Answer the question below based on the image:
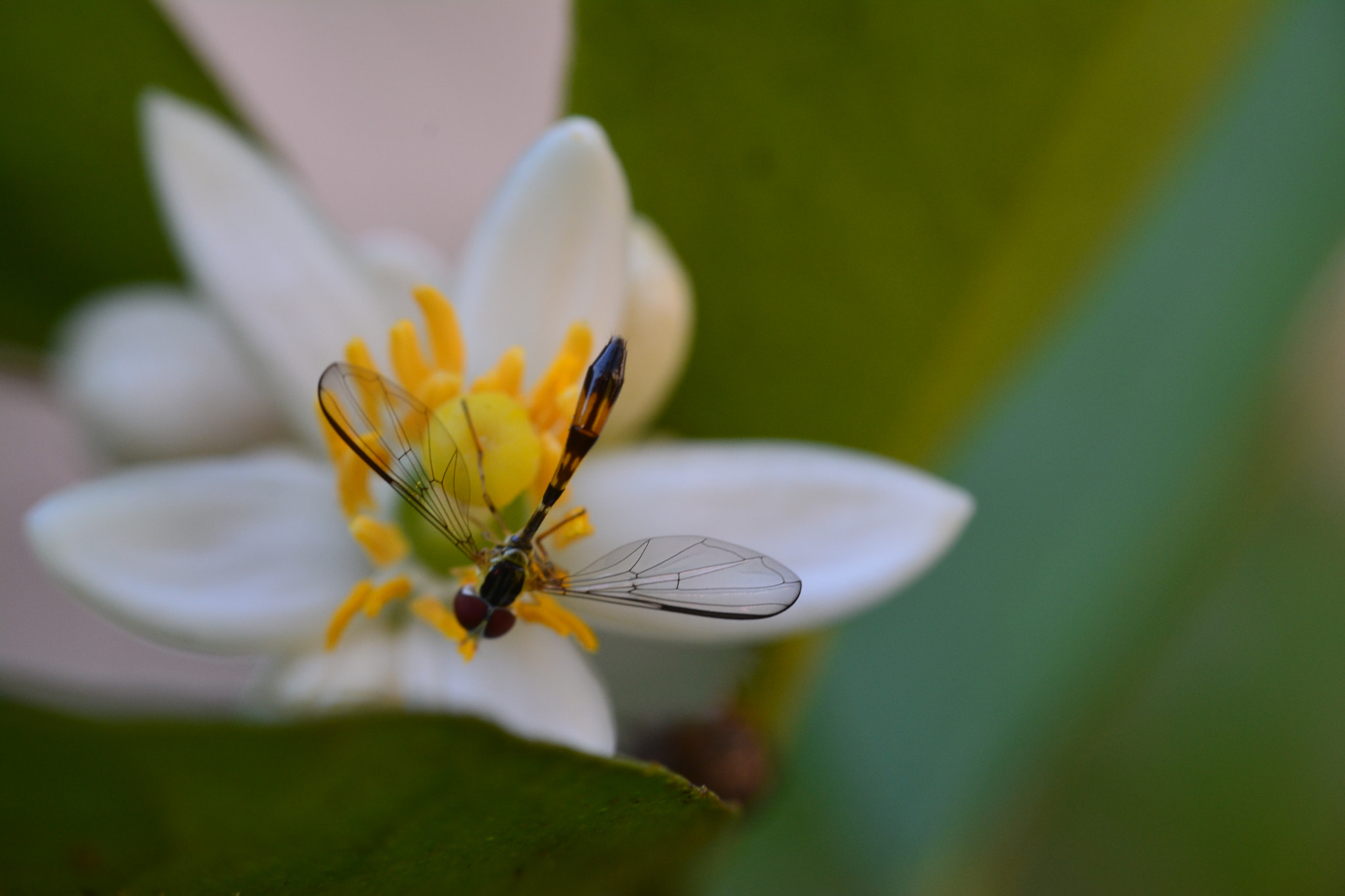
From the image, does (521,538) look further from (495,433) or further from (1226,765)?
(1226,765)

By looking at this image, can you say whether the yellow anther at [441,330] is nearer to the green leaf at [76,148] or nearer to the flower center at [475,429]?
the flower center at [475,429]

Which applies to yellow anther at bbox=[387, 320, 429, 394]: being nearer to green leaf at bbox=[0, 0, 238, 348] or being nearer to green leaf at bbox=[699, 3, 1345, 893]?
green leaf at bbox=[0, 0, 238, 348]

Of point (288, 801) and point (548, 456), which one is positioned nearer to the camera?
point (288, 801)

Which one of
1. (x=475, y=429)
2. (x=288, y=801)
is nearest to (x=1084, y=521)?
(x=475, y=429)

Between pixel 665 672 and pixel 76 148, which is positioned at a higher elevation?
pixel 76 148

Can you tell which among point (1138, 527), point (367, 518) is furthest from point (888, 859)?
point (367, 518)

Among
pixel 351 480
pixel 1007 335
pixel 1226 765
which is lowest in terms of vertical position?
pixel 1226 765
